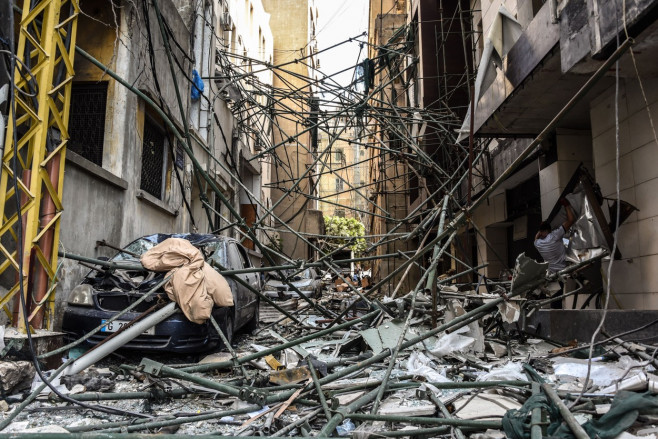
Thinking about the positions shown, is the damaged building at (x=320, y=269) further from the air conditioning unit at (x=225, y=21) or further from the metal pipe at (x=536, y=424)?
the air conditioning unit at (x=225, y=21)

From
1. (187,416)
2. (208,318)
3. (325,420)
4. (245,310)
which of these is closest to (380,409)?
(325,420)

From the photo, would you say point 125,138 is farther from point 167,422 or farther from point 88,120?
point 167,422

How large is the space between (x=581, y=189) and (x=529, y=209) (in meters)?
4.20

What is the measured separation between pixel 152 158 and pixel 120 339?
22.1 ft

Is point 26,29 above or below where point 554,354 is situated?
above

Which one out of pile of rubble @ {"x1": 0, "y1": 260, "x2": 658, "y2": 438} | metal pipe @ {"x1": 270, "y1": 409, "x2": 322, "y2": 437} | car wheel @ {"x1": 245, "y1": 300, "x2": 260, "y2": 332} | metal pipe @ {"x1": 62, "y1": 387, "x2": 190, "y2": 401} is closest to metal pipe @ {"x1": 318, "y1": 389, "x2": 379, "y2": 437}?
pile of rubble @ {"x1": 0, "y1": 260, "x2": 658, "y2": 438}

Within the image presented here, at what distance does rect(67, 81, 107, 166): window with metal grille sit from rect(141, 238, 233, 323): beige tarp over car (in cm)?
404

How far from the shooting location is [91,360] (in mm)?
4805

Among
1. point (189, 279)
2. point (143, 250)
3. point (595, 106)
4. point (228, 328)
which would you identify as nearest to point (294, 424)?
point (189, 279)

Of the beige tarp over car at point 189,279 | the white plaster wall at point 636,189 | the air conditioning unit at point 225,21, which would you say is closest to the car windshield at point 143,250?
the beige tarp over car at point 189,279

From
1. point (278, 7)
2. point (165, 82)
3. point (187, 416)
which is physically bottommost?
point (187, 416)

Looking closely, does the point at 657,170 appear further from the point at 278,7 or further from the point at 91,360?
the point at 278,7

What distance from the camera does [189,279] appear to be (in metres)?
5.52

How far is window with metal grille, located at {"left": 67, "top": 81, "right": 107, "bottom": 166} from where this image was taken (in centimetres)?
915
